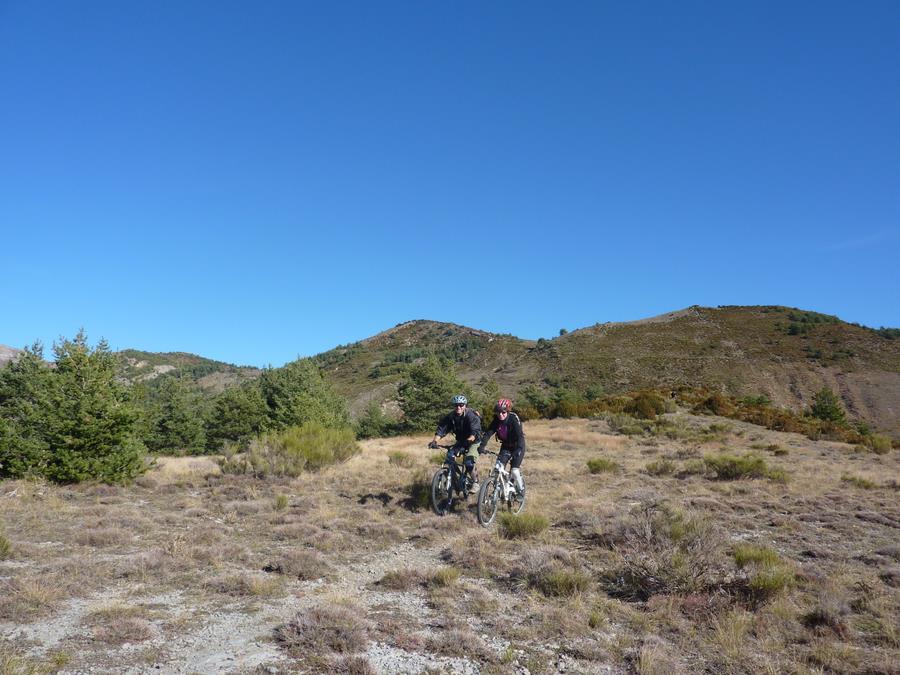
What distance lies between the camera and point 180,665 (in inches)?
170

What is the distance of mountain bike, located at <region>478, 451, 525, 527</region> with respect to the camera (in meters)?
9.48

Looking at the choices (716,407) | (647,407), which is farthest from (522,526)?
(716,407)

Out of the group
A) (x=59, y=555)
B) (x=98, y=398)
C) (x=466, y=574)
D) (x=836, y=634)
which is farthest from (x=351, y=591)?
(x=98, y=398)

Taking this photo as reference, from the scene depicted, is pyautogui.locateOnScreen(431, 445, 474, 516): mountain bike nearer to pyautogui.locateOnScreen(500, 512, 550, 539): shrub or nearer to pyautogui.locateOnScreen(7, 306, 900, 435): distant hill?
pyautogui.locateOnScreen(500, 512, 550, 539): shrub

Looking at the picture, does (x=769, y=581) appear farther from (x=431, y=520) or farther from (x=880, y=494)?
(x=880, y=494)

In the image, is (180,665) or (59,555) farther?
(59,555)

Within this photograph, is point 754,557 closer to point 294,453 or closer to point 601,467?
point 601,467

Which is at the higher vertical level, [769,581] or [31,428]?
[31,428]

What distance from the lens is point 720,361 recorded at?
7581cm

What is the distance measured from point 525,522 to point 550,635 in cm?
386

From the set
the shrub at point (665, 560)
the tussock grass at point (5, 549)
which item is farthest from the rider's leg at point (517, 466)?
the tussock grass at point (5, 549)

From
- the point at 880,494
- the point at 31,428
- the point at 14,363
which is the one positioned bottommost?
A: the point at 880,494

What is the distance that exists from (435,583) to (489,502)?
11.0 ft

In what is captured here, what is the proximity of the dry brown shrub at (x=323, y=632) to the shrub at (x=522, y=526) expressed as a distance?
417cm
